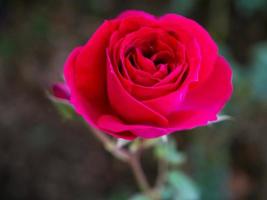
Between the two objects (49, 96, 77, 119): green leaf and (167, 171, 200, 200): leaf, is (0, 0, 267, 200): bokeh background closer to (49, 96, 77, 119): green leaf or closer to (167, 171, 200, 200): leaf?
(167, 171, 200, 200): leaf

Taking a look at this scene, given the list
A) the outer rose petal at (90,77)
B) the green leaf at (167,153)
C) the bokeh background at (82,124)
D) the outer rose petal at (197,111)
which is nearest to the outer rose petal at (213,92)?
the outer rose petal at (197,111)

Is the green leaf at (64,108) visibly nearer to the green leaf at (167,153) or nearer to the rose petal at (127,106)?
the rose petal at (127,106)

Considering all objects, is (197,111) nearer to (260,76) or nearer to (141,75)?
(141,75)

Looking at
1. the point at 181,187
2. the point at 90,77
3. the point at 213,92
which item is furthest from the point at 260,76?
the point at 90,77

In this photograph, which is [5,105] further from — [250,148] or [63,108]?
[63,108]

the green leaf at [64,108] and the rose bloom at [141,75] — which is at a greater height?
the rose bloom at [141,75]

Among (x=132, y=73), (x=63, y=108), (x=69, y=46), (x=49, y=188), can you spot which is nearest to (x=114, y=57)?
(x=132, y=73)
